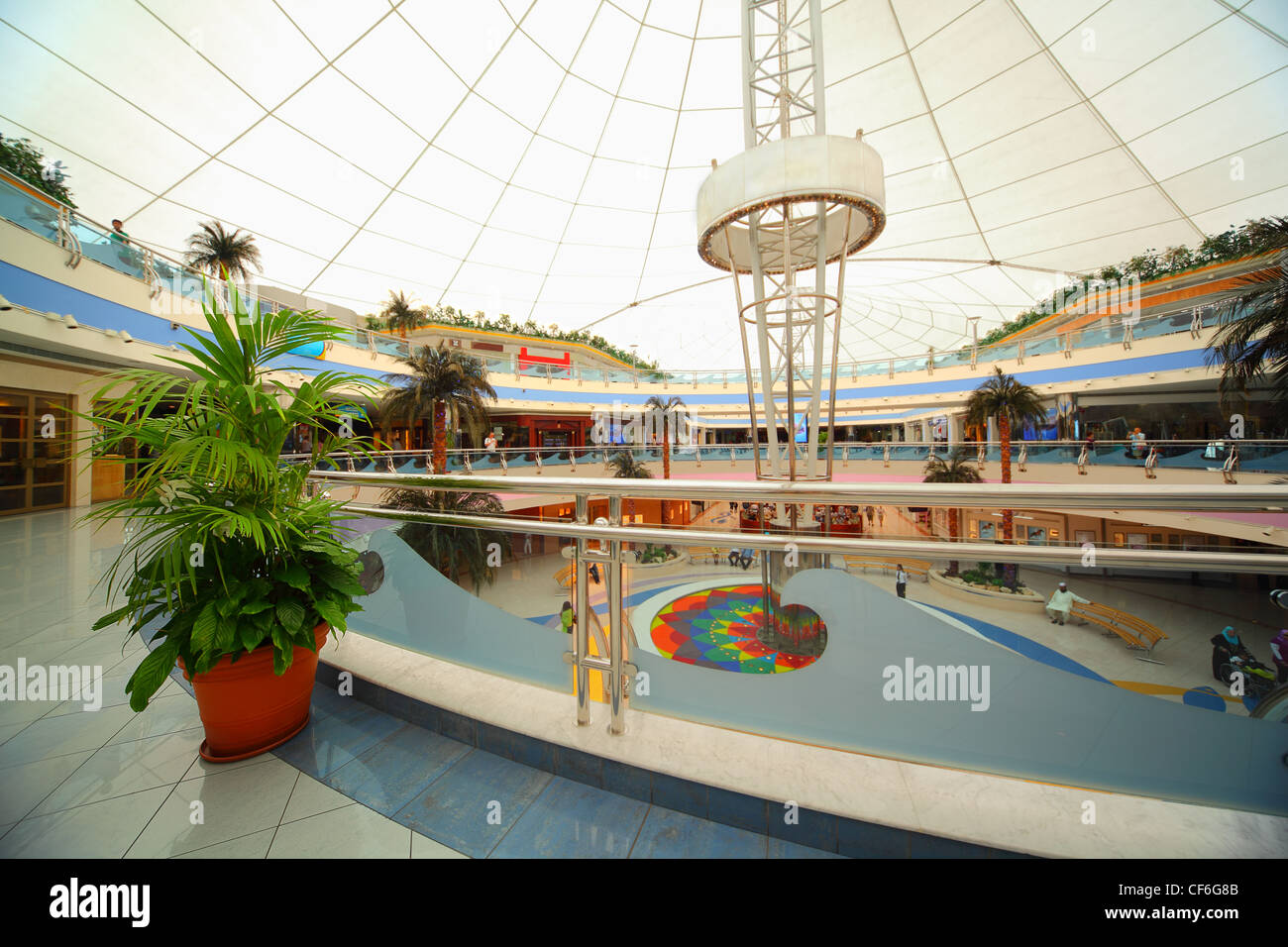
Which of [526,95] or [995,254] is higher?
[526,95]

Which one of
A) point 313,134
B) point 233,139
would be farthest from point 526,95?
point 233,139

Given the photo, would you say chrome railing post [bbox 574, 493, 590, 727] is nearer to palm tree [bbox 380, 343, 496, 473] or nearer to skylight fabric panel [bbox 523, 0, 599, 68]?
palm tree [bbox 380, 343, 496, 473]

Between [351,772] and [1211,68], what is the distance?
24987 mm

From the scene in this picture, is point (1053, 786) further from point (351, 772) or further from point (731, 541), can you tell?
point (351, 772)

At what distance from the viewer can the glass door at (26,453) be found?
11078 mm

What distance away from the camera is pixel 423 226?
67.1ft

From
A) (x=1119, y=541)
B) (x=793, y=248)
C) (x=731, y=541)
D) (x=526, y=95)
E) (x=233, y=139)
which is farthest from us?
(x=526, y=95)

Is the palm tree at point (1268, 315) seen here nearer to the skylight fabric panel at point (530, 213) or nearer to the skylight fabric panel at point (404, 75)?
the skylight fabric panel at point (530, 213)

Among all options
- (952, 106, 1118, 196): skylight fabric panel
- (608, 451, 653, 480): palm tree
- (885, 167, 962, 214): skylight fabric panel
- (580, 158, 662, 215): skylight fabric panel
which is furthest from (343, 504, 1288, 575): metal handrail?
(952, 106, 1118, 196): skylight fabric panel

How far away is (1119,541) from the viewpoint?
5.36 feet

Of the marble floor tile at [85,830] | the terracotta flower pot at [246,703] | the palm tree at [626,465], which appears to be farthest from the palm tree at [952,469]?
the marble floor tile at [85,830]

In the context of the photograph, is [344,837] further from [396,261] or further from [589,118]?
[396,261]

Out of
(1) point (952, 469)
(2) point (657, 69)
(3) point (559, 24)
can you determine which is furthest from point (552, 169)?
(1) point (952, 469)

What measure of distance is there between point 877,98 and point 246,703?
2277 cm
